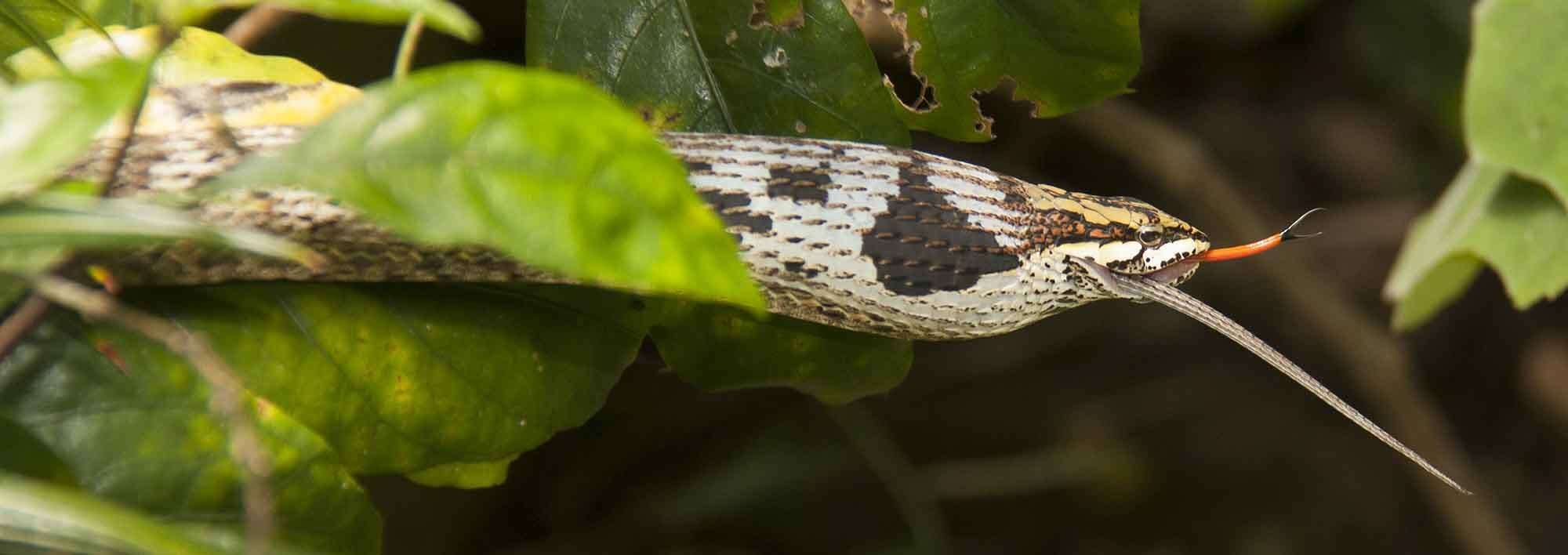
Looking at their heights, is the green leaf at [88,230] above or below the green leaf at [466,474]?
above

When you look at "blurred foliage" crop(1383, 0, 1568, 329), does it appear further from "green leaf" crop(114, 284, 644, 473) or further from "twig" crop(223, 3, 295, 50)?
"twig" crop(223, 3, 295, 50)

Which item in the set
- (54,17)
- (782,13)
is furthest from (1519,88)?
(54,17)

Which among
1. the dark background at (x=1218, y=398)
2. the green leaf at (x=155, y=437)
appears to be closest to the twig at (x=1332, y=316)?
the dark background at (x=1218, y=398)

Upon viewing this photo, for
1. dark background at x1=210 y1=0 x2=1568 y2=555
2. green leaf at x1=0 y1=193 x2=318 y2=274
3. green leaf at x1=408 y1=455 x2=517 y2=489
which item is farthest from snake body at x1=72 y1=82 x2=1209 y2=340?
dark background at x1=210 y1=0 x2=1568 y2=555

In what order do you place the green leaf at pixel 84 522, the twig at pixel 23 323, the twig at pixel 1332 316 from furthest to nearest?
the twig at pixel 1332 316 < the twig at pixel 23 323 < the green leaf at pixel 84 522

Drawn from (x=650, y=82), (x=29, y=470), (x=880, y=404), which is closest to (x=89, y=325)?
(x=29, y=470)

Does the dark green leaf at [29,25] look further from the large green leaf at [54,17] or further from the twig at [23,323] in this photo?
the twig at [23,323]

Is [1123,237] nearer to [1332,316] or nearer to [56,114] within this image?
[56,114]
